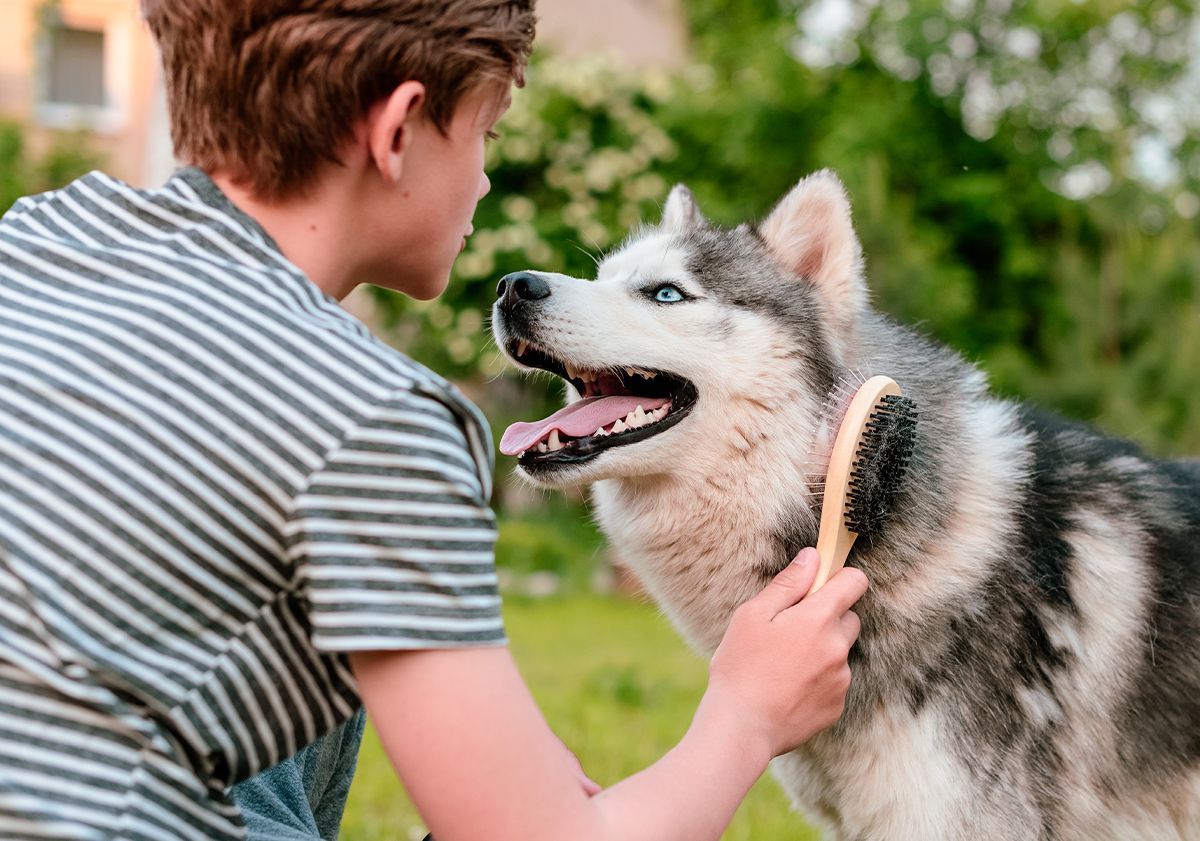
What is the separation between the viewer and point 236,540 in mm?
1192

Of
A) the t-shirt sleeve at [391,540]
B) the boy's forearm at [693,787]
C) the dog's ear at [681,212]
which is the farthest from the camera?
the dog's ear at [681,212]

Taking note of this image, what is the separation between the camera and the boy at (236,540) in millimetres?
1171

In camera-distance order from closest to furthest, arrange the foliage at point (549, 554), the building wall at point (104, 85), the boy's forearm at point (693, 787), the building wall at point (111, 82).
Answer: the boy's forearm at point (693, 787)
the foliage at point (549, 554)
the building wall at point (111, 82)
the building wall at point (104, 85)

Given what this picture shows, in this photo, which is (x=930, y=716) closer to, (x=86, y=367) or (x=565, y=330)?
(x=565, y=330)

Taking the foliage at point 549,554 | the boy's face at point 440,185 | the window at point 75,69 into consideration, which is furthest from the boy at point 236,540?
the window at point 75,69

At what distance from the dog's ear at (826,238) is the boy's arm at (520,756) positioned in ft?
3.51

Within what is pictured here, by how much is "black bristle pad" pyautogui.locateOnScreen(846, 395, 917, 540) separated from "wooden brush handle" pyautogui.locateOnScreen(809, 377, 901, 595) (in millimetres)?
14

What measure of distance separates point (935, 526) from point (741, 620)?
688 mm

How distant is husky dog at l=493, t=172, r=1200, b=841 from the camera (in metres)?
2.10

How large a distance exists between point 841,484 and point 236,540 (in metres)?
1.10

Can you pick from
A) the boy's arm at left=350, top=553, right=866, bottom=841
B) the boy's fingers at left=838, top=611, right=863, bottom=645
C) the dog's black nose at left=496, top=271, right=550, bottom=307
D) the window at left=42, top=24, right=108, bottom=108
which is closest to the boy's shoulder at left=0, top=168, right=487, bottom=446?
the boy's arm at left=350, top=553, right=866, bottom=841

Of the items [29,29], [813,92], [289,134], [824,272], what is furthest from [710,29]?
[289,134]

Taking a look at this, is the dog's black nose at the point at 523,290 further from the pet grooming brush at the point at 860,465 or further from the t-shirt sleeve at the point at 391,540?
the t-shirt sleeve at the point at 391,540

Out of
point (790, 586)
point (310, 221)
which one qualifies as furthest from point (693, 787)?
point (310, 221)
